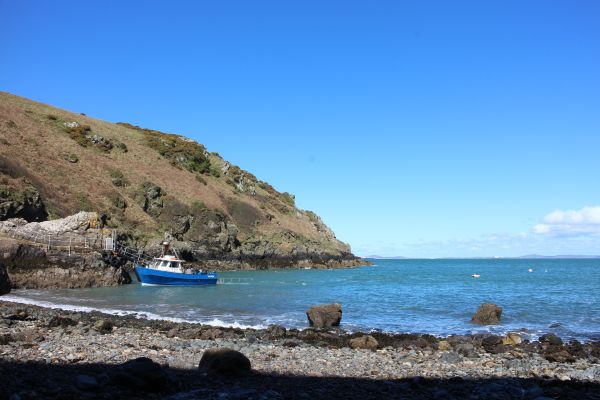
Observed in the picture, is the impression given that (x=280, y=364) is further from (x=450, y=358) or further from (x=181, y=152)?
(x=181, y=152)

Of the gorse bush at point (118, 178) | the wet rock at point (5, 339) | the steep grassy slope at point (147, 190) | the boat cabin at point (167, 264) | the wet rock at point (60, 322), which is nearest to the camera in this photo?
the wet rock at point (5, 339)

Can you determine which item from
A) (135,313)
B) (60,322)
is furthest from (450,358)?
(135,313)

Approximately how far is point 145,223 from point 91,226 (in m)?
18.5

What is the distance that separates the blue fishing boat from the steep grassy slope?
1211 cm

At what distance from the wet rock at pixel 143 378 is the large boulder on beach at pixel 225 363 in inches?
67.3

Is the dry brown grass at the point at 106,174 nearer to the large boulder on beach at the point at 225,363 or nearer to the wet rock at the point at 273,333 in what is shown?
the wet rock at the point at 273,333

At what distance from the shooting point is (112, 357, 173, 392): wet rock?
335 inches

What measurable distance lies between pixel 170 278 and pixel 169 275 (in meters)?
0.34

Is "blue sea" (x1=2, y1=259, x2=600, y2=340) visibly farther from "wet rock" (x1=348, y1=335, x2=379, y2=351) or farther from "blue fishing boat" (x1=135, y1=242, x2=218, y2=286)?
"wet rock" (x1=348, y1=335, x2=379, y2=351)

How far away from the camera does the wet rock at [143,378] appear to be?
8500mm

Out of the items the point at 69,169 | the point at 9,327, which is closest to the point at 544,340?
the point at 9,327

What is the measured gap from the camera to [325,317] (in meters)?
22.3

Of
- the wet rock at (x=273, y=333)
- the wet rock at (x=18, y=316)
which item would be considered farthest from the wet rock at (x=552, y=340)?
the wet rock at (x=18, y=316)

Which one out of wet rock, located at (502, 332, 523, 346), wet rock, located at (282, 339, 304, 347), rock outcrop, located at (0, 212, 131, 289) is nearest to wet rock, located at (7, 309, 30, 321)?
wet rock, located at (282, 339, 304, 347)
